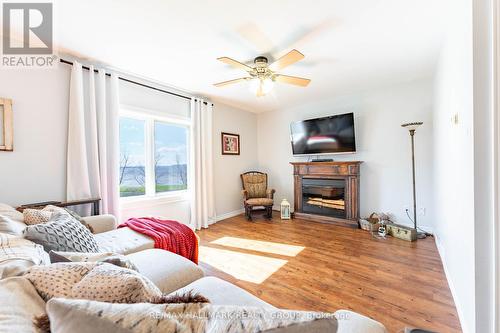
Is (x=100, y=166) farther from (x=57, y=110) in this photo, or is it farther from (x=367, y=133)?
(x=367, y=133)

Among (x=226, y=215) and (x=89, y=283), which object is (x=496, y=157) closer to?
(x=89, y=283)

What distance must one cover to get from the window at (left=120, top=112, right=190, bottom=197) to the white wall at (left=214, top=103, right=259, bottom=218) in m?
0.73

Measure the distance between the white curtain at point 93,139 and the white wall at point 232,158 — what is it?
1923 mm

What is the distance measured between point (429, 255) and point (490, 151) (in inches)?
85.4

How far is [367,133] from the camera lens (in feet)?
13.0

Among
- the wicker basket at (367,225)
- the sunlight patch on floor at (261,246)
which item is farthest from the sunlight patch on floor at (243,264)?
the wicker basket at (367,225)

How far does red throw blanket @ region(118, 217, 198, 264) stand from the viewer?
2072 mm

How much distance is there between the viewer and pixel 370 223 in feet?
11.7

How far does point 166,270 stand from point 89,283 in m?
0.80

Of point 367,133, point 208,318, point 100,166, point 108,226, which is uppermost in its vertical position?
point 367,133

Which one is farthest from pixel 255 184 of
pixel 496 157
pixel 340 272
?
→ pixel 496 157

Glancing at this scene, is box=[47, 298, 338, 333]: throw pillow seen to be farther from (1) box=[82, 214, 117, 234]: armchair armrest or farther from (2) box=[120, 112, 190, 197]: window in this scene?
(2) box=[120, 112, 190, 197]: window

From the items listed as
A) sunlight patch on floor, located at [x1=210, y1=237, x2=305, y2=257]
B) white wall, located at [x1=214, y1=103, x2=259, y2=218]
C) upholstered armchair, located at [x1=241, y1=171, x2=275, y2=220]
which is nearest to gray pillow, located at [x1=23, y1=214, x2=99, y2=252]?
sunlight patch on floor, located at [x1=210, y1=237, x2=305, y2=257]

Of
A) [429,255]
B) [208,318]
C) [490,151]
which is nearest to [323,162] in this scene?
[429,255]
